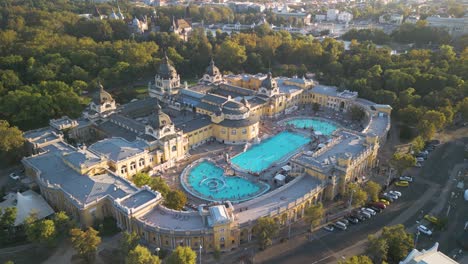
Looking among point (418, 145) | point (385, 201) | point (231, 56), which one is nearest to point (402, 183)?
point (385, 201)

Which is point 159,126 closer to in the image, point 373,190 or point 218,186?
point 218,186

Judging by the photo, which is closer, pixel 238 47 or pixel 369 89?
pixel 369 89

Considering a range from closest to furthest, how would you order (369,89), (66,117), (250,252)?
1. (250,252)
2. (66,117)
3. (369,89)

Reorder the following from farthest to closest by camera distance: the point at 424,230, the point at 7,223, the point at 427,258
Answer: the point at 424,230 < the point at 7,223 < the point at 427,258

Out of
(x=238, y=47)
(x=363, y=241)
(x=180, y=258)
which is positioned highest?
(x=238, y=47)

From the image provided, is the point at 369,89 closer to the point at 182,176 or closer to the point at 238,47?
the point at 238,47

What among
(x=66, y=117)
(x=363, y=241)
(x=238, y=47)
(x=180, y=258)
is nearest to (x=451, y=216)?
(x=363, y=241)

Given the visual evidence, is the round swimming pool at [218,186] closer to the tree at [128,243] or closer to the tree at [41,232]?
the tree at [128,243]

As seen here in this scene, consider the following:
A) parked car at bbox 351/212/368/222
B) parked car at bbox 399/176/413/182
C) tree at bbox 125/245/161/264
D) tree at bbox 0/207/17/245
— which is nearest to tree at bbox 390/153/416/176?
parked car at bbox 399/176/413/182
